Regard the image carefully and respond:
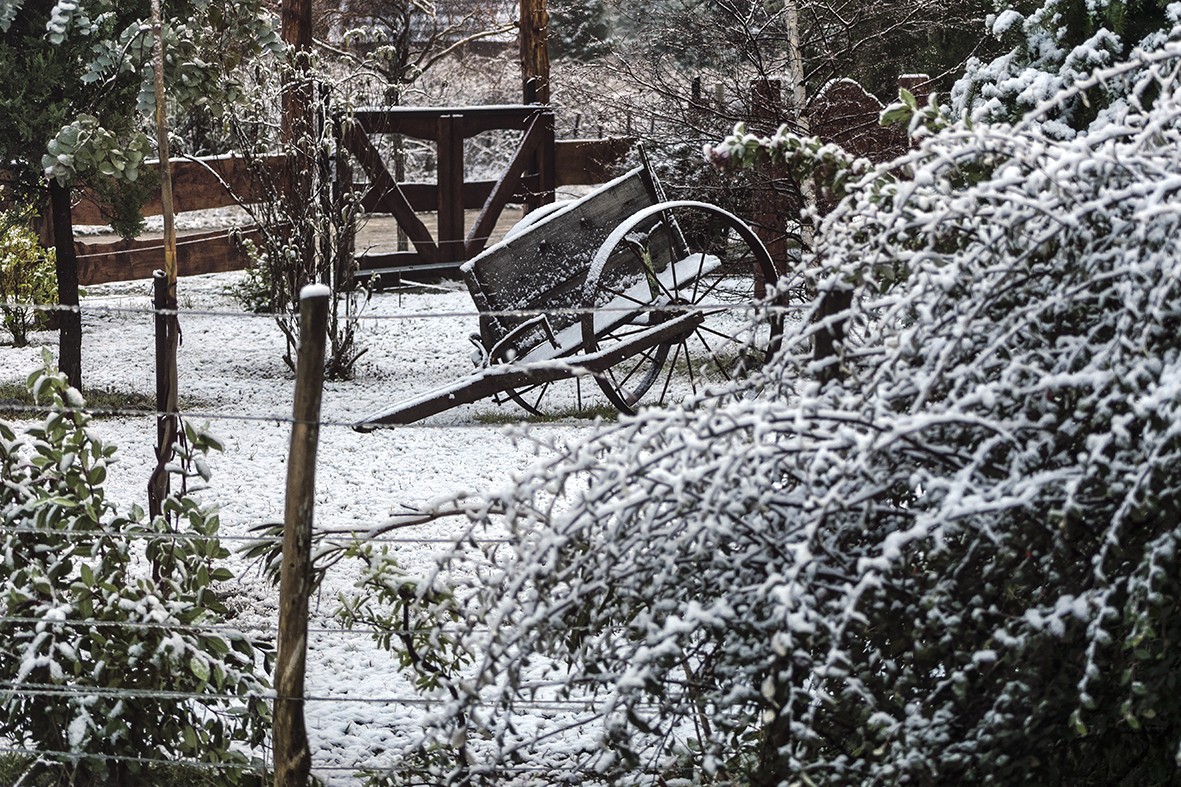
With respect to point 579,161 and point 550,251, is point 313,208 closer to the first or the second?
point 550,251

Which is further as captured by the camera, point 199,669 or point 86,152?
point 86,152

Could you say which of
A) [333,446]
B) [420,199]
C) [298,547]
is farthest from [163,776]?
[420,199]

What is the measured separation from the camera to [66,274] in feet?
21.7

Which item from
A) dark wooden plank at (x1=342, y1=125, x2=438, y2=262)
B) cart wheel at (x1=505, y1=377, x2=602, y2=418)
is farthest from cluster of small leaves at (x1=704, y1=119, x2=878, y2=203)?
dark wooden plank at (x1=342, y1=125, x2=438, y2=262)

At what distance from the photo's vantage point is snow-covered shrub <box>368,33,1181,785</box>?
181 cm

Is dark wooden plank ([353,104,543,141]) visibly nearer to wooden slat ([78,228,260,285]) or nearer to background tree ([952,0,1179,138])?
wooden slat ([78,228,260,285])

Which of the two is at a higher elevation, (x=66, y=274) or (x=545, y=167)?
(x=545, y=167)

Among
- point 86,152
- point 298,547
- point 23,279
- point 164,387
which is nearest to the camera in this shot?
point 298,547

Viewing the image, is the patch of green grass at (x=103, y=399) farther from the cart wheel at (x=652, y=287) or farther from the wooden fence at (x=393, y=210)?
the wooden fence at (x=393, y=210)

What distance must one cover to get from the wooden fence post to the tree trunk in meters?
4.29

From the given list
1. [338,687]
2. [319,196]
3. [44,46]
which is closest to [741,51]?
[319,196]

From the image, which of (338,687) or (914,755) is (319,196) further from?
(914,755)

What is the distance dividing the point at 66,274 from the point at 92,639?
426cm

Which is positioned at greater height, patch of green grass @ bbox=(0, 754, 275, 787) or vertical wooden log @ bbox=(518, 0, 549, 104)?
vertical wooden log @ bbox=(518, 0, 549, 104)
